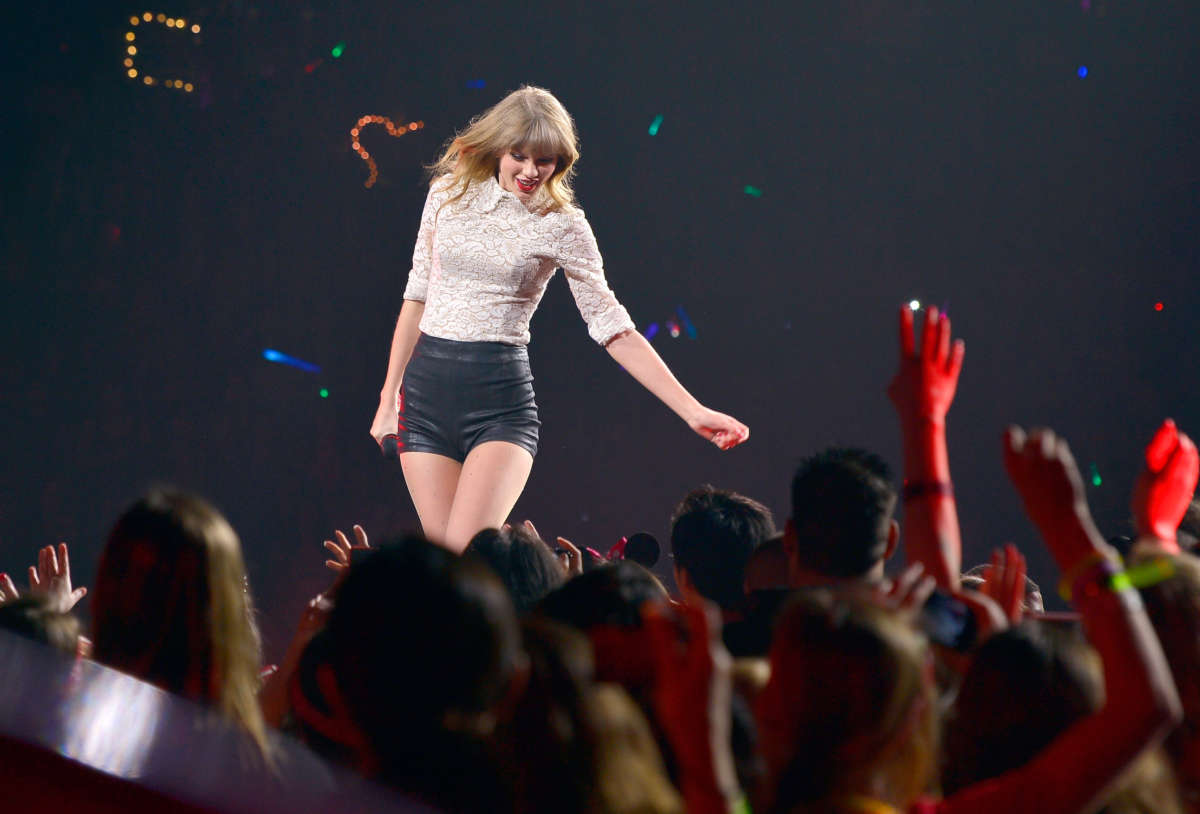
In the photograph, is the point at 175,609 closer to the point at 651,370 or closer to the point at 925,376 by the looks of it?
the point at 925,376

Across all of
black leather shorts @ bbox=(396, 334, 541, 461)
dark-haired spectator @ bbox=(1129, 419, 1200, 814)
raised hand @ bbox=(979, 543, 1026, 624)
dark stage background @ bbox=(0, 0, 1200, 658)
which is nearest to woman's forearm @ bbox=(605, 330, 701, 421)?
black leather shorts @ bbox=(396, 334, 541, 461)

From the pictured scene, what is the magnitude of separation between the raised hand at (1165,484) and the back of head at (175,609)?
45.9 inches

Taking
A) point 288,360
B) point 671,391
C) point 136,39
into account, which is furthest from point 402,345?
point 136,39

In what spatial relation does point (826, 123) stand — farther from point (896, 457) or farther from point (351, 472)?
point (351, 472)

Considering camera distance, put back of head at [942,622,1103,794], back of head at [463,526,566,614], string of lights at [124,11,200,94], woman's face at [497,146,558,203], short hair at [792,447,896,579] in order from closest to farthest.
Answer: back of head at [942,622,1103,794], short hair at [792,447,896,579], back of head at [463,526,566,614], woman's face at [497,146,558,203], string of lights at [124,11,200,94]

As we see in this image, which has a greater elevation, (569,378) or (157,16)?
(157,16)

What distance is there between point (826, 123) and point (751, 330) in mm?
862

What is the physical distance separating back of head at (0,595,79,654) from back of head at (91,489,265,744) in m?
0.14

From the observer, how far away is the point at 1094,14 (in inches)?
180

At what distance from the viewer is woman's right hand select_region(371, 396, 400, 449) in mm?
3074

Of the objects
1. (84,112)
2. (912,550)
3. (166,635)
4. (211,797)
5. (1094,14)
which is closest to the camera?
(211,797)

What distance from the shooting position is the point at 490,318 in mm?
2994

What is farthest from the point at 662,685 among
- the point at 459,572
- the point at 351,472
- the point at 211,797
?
the point at 351,472

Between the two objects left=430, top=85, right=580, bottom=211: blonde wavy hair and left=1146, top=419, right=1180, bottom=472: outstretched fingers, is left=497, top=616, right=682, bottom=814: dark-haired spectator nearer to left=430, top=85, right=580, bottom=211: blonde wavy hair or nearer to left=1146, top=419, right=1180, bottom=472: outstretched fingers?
→ left=1146, top=419, right=1180, bottom=472: outstretched fingers
